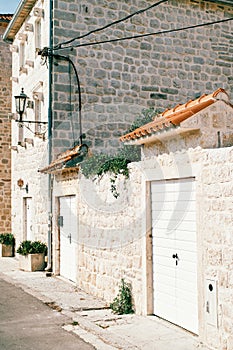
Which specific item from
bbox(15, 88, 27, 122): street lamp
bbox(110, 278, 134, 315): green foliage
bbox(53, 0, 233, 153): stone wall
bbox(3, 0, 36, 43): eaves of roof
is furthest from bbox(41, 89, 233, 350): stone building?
bbox(3, 0, 36, 43): eaves of roof

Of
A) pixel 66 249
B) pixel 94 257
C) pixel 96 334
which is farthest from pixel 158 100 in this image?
pixel 96 334

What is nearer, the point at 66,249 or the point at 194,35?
the point at 66,249

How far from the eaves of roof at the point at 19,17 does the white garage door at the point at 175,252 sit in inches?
384

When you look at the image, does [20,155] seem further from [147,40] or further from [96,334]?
[96,334]

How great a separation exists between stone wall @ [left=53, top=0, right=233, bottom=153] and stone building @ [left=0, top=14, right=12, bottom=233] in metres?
6.92

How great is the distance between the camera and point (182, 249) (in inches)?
270

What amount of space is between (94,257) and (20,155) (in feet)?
26.8

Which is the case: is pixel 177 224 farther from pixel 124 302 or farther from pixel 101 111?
pixel 101 111

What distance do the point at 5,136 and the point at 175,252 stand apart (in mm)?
13843

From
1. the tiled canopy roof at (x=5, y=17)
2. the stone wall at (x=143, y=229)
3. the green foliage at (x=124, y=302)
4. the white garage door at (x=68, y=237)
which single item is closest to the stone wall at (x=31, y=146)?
the white garage door at (x=68, y=237)

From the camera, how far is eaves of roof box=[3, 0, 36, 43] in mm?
14983

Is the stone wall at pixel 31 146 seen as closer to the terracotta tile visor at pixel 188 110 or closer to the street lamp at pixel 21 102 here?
the street lamp at pixel 21 102

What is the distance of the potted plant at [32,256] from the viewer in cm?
1292

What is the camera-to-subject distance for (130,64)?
14016mm
